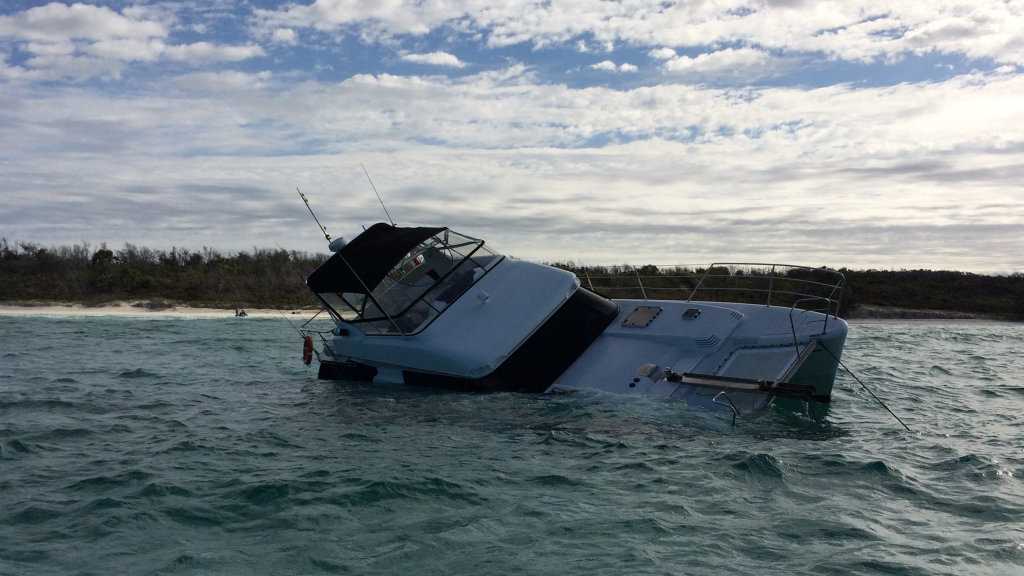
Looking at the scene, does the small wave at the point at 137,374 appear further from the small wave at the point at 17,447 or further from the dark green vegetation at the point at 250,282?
the dark green vegetation at the point at 250,282

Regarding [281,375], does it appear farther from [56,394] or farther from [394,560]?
[394,560]

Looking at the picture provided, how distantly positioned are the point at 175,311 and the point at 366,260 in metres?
23.3

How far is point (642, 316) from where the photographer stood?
13172 mm

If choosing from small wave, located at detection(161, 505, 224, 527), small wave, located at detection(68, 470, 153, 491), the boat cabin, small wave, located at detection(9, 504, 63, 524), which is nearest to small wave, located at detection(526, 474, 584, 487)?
small wave, located at detection(161, 505, 224, 527)

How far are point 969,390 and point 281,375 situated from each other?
1309 cm

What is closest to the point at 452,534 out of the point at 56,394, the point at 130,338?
the point at 56,394

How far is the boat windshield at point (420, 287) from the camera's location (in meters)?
13.1

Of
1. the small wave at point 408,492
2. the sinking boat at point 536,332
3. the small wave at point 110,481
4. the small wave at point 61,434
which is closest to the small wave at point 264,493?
the small wave at point 408,492

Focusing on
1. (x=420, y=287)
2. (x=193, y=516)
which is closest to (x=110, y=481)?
(x=193, y=516)

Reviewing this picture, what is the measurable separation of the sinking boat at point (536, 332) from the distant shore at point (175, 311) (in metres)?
18.4

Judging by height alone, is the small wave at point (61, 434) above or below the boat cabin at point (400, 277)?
below

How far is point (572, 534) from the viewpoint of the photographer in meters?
6.38

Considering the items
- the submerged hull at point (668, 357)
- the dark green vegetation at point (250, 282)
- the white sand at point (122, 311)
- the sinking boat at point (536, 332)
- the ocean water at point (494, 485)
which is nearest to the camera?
the ocean water at point (494, 485)

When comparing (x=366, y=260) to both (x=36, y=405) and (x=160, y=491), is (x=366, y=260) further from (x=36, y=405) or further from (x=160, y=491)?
(x=160, y=491)
